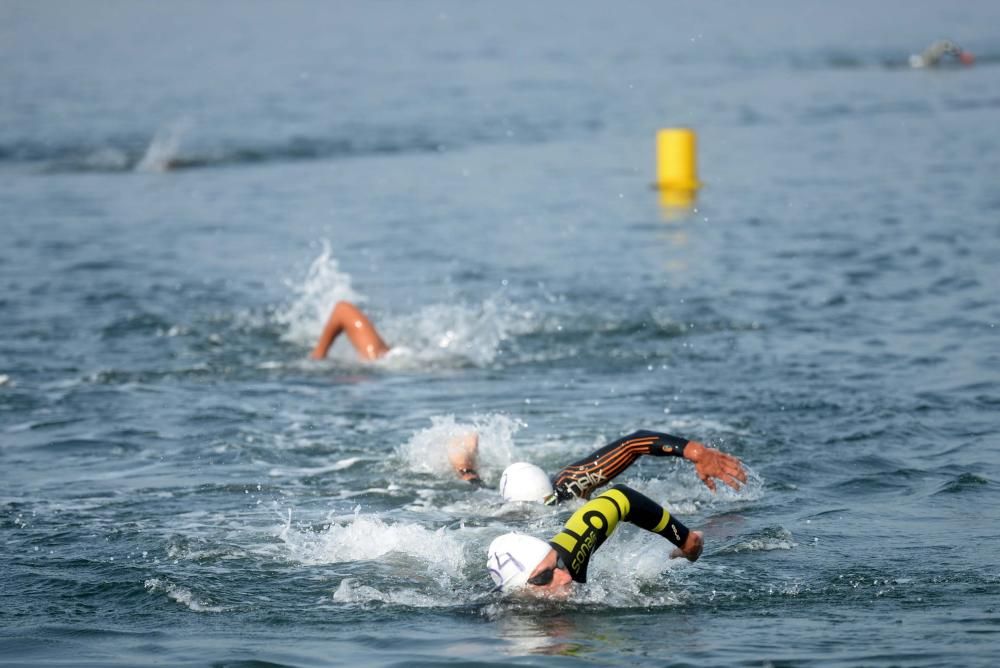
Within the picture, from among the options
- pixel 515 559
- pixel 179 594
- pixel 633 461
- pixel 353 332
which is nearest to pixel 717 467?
pixel 633 461

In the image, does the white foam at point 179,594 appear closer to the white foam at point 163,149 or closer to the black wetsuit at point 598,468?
the black wetsuit at point 598,468

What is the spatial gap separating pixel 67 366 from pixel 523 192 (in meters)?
13.7

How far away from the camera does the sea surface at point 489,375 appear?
360 inches

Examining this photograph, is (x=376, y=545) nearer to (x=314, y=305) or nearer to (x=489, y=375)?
(x=489, y=375)

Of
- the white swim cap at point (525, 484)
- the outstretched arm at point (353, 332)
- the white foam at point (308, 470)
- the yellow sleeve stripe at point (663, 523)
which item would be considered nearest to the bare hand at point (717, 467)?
the yellow sleeve stripe at point (663, 523)

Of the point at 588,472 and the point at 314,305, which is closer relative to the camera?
the point at 588,472

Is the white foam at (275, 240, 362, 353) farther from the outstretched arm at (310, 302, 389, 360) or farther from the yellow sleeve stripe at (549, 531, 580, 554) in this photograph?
the yellow sleeve stripe at (549, 531, 580, 554)

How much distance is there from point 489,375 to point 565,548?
273 inches

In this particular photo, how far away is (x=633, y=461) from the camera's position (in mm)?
10984

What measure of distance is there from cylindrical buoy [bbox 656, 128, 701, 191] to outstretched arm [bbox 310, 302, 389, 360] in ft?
40.0

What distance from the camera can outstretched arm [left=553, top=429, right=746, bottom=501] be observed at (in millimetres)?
10055

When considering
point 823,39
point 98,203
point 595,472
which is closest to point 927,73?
point 823,39

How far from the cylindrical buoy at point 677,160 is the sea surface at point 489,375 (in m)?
0.53

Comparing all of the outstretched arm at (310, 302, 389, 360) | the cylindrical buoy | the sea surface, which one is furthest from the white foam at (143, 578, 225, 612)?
the cylindrical buoy
